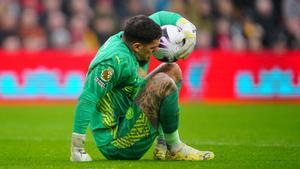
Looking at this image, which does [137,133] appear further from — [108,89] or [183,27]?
[183,27]

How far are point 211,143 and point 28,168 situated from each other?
3594 millimetres

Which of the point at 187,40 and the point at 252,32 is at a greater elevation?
the point at 187,40

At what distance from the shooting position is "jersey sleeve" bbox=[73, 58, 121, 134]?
7.28 meters

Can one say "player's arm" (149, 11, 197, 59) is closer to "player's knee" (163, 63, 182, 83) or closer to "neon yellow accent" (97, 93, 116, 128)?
"player's knee" (163, 63, 182, 83)

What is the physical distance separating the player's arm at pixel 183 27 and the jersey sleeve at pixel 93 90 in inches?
31.2

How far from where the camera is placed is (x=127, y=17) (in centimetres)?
2105

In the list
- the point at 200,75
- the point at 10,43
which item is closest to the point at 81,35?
the point at 10,43

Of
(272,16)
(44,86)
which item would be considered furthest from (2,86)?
(272,16)

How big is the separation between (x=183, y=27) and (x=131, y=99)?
880mm

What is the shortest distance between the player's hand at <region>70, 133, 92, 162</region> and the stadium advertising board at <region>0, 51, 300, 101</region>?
11457 mm

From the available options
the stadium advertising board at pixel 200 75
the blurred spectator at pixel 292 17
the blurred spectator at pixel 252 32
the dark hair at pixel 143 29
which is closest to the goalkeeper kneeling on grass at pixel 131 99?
the dark hair at pixel 143 29

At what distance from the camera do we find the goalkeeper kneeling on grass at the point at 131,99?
732 centimetres

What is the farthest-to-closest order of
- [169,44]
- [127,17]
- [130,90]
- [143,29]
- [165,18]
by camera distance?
1. [127,17]
2. [165,18]
3. [169,44]
4. [130,90]
5. [143,29]

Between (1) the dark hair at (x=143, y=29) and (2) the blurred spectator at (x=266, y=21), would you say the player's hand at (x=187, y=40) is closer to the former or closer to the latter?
(1) the dark hair at (x=143, y=29)
